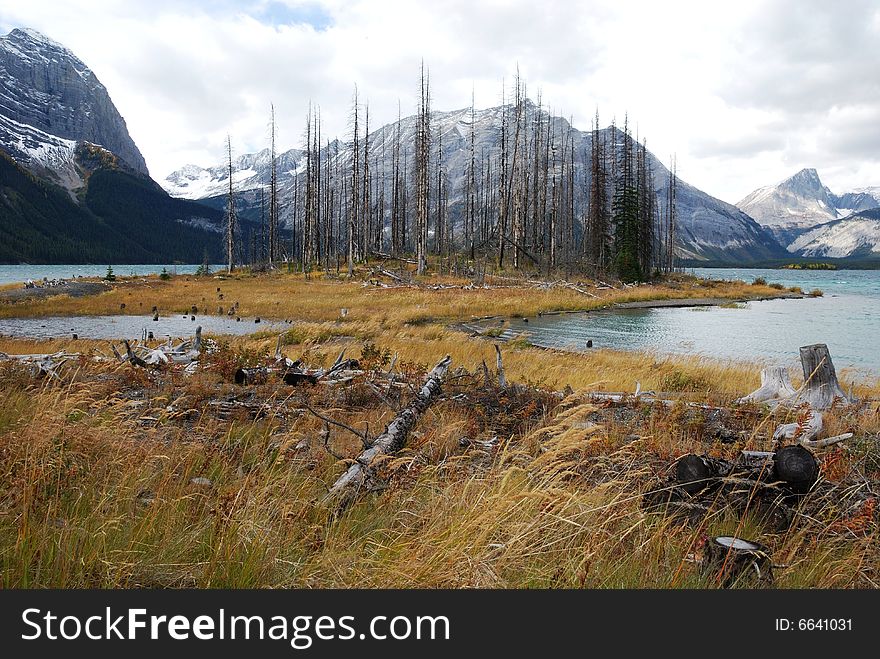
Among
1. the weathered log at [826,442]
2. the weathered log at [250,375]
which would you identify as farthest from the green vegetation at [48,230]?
the weathered log at [826,442]

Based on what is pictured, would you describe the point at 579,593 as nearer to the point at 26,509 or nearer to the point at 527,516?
the point at 527,516

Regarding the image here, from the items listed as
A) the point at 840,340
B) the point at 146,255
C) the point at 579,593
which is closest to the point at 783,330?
the point at 840,340

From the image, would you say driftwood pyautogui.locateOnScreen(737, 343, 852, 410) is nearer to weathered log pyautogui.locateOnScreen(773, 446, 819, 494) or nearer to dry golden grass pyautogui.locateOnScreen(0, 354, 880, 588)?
dry golden grass pyautogui.locateOnScreen(0, 354, 880, 588)

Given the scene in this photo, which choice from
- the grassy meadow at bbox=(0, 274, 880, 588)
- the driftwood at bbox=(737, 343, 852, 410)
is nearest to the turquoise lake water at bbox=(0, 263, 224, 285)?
the grassy meadow at bbox=(0, 274, 880, 588)

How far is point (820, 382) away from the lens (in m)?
7.74

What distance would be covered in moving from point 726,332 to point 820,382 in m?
16.6

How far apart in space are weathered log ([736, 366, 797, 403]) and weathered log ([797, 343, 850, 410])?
0.32m

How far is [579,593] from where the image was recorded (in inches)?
103

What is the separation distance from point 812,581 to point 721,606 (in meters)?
1.14

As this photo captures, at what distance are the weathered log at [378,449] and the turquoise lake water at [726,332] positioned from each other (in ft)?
39.8

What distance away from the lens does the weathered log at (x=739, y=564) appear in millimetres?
2975

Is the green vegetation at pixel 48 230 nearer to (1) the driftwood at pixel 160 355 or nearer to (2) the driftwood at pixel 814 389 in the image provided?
(1) the driftwood at pixel 160 355

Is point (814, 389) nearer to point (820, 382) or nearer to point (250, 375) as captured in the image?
point (820, 382)

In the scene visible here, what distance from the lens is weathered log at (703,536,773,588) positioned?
9.76 feet
